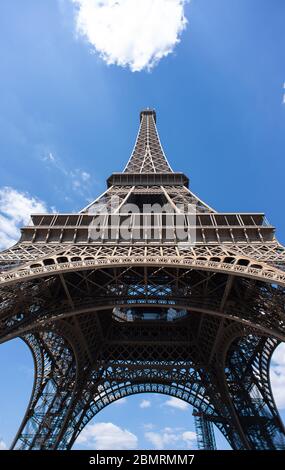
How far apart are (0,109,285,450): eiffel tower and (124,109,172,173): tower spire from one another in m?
0.41

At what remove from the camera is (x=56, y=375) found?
23.9m

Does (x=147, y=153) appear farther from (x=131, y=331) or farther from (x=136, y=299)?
(x=136, y=299)

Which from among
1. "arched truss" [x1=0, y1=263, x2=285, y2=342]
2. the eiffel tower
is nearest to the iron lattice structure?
the eiffel tower

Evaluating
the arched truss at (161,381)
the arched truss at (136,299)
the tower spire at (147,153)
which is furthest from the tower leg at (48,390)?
the tower spire at (147,153)

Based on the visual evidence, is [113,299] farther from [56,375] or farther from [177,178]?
[177,178]

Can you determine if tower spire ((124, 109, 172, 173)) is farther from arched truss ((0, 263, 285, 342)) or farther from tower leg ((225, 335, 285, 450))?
tower leg ((225, 335, 285, 450))

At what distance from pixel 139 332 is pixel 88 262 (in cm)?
1311

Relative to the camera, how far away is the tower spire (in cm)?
3038

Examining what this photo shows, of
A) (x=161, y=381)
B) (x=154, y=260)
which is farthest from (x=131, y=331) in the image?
(x=154, y=260)

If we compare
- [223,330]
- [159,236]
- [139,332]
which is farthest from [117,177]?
[223,330]

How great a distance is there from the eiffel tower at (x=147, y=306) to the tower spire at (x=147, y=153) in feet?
1.35

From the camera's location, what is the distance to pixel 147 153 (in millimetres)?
33906

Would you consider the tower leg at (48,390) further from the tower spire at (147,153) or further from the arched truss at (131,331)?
the tower spire at (147,153)

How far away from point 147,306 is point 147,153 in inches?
823
